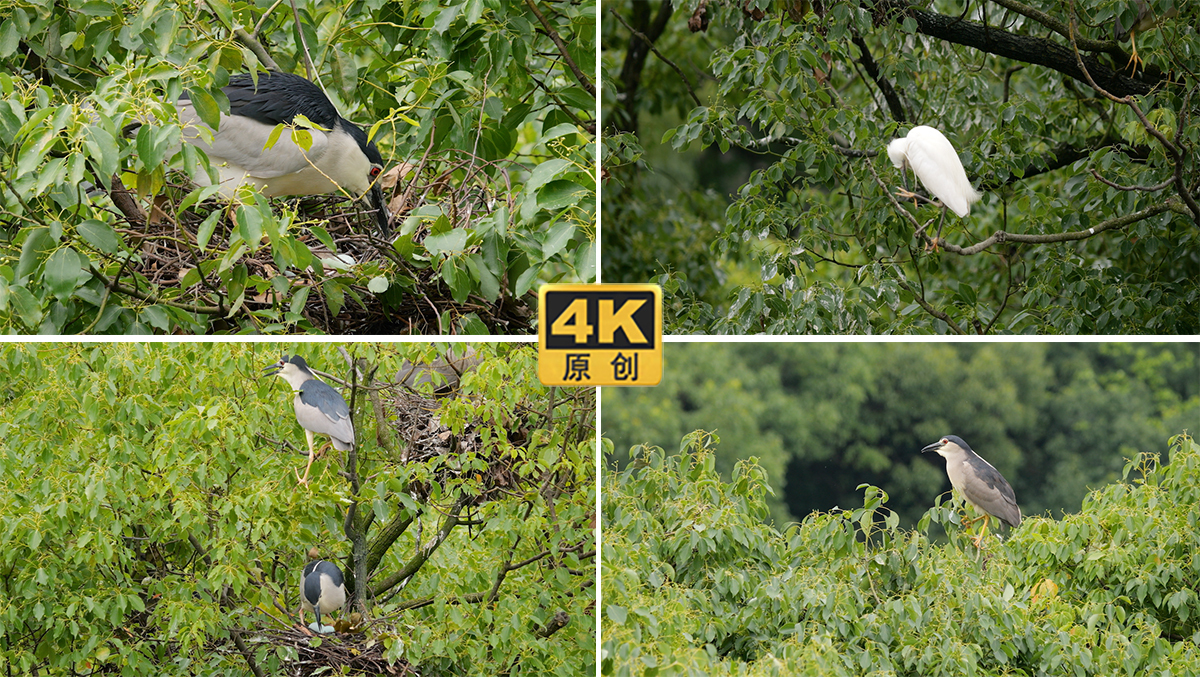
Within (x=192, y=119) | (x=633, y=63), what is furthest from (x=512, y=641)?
(x=633, y=63)

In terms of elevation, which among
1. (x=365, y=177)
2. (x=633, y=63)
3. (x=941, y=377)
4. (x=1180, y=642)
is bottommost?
(x=1180, y=642)

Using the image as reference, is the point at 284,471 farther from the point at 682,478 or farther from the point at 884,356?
the point at 884,356

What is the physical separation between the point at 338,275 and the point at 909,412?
4.39ft

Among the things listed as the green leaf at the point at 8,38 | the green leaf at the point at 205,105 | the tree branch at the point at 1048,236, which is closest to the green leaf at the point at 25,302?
the green leaf at the point at 205,105

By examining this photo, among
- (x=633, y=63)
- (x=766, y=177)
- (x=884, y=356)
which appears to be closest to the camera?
(x=884, y=356)

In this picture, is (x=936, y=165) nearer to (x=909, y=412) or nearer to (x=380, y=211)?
(x=909, y=412)

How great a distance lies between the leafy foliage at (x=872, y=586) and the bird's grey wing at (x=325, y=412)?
1.86 ft

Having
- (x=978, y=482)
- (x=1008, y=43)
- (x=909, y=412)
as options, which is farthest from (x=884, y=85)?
(x=978, y=482)

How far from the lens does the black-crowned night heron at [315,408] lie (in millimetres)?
2037

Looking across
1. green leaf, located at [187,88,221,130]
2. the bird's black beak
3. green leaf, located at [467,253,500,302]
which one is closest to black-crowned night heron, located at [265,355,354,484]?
the bird's black beak

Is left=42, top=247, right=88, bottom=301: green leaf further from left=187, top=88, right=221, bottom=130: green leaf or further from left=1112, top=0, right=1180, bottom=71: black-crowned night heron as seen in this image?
left=1112, top=0, right=1180, bottom=71: black-crowned night heron

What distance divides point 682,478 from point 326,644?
0.85m

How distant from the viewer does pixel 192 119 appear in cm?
200

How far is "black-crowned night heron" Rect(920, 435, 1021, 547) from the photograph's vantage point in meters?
2.21
